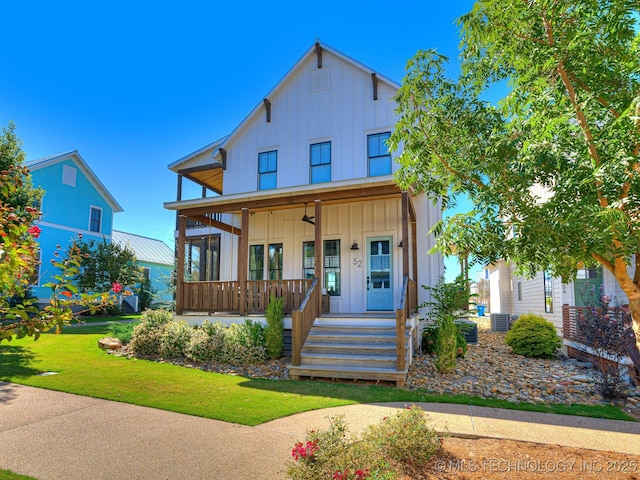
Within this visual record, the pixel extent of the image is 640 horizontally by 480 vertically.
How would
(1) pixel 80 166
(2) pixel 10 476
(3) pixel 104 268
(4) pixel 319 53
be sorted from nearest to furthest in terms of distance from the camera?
(2) pixel 10 476, (4) pixel 319 53, (3) pixel 104 268, (1) pixel 80 166

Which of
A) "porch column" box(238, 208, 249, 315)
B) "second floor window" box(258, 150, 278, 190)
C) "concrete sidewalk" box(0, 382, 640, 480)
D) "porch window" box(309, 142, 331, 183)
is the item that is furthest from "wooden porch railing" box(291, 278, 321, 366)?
"second floor window" box(258, 150, 278, 190)

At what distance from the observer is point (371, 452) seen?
10.8 feet

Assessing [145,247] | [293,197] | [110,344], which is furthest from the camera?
[145,247]

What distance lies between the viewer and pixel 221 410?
18.0ft

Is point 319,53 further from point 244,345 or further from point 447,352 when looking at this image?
point 447,352

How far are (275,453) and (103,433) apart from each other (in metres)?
2.30

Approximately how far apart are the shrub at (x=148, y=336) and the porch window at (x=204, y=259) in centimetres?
406

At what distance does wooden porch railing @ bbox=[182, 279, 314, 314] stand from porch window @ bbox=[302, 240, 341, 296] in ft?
6.09

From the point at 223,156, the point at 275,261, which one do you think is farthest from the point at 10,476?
the point at 223,156

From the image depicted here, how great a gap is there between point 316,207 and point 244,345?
3.80 metres

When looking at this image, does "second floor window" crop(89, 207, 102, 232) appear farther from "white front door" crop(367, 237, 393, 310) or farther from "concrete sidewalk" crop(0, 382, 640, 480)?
"concrete sidewalk" crop(0, 382, 640, 480)

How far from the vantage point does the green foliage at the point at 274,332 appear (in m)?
8.91

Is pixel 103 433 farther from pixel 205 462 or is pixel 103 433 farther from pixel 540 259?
pixel 540 259

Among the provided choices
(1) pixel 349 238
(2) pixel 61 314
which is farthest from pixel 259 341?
(2) pixel 61 314
